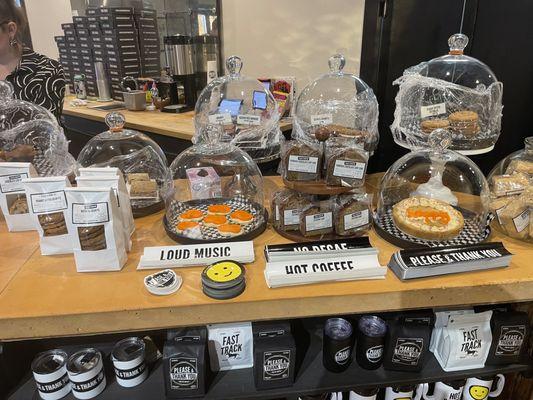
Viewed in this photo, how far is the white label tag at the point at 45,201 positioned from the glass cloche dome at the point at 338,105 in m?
1.00

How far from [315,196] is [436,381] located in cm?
64

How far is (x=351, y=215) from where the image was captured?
3.71ft

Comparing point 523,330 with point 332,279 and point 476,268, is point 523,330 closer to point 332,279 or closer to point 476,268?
point 476,268

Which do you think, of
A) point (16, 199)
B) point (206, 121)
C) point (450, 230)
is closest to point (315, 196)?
point (450, 230)

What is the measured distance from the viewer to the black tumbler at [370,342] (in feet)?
3.69

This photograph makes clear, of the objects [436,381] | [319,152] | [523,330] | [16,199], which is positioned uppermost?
[319,152]

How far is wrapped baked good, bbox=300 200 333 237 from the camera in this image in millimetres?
1123

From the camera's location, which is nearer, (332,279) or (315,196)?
(332,279)

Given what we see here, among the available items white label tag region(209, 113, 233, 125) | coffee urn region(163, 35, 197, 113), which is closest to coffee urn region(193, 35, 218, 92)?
coffee urn region(163, 35, 197, 113)

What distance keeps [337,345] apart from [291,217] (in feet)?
1.22

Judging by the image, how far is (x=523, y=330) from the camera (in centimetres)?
115

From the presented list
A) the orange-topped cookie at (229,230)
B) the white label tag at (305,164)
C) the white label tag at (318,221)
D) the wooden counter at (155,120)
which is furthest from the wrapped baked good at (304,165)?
the wooden counter at (155,120)

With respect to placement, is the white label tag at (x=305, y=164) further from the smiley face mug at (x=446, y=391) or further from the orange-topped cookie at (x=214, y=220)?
the smiley face mug at (x=446, y=391)

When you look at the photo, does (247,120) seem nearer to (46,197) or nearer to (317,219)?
(317,219)
